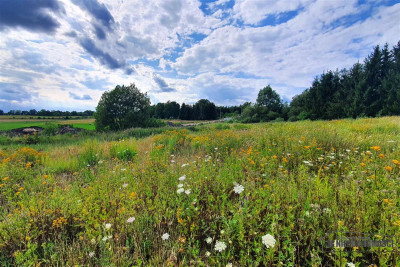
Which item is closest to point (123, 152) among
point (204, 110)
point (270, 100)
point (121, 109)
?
point (121, 109)

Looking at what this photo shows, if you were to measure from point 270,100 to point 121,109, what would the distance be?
4325 cm

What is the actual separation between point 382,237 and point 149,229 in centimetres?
220

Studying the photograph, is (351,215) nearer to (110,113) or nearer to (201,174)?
(201,174)

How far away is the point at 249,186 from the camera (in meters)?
2.44

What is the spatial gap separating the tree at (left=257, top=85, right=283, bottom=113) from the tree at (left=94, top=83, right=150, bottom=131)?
3795cm

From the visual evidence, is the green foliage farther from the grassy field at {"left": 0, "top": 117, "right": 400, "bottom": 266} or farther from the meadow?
the meadow

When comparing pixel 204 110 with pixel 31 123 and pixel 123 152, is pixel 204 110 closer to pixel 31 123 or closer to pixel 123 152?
pixel 31 123

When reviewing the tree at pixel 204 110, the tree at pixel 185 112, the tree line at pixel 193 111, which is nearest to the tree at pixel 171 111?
the tree line at pixel 193 111

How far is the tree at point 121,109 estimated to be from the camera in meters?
24.8

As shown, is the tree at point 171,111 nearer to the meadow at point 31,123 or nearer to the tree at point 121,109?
the meadow at point 31,123

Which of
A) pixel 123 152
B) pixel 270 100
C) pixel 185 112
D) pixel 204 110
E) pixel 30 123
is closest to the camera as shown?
pixel 123 152

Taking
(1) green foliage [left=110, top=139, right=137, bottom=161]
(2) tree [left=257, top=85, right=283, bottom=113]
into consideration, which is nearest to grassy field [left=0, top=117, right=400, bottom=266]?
(1) green foliage [left=110, top=139, right=137, bottom=161]

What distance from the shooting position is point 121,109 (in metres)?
25.9

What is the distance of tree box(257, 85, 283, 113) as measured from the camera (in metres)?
50.8
